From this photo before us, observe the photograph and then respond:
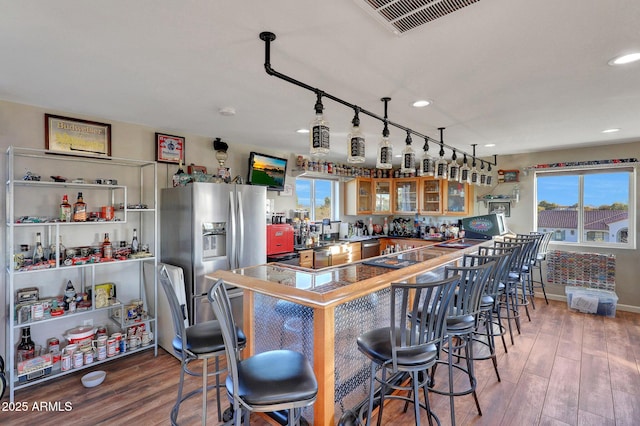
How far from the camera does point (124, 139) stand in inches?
130

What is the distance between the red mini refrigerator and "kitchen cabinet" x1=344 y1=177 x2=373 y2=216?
2.09m

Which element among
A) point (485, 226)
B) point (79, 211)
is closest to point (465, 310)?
point (485, 226)

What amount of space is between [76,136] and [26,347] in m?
1.85

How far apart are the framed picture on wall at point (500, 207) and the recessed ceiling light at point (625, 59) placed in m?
3.73

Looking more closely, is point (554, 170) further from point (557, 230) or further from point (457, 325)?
point (457, 325)

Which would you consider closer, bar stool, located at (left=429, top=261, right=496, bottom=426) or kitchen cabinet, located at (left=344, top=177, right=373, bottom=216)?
bar stool, located at (left=429, top=261, right=496, bottom=426)

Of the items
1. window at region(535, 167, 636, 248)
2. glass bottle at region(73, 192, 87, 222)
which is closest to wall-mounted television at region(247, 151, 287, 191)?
glass bottle at region(73, 192, 87, 222)

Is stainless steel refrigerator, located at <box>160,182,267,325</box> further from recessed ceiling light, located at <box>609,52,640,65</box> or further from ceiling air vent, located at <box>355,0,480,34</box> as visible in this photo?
recessed ceiling light, located at <box>609,52,640,65</box>

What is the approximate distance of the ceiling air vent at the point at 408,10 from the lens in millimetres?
1334

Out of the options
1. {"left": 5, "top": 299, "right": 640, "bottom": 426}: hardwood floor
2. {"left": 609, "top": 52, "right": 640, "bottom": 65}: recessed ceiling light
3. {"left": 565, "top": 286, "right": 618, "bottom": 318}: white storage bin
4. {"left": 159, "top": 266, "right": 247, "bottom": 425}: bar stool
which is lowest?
{"left": 5, "top": 299, "right": 640, "bottom": 426}: hardwood floor

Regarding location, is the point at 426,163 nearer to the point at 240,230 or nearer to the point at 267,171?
the point at 240,230

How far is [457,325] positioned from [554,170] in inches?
161

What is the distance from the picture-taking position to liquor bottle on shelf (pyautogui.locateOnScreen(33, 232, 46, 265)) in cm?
267

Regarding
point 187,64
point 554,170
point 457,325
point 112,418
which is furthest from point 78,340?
point 554,170
